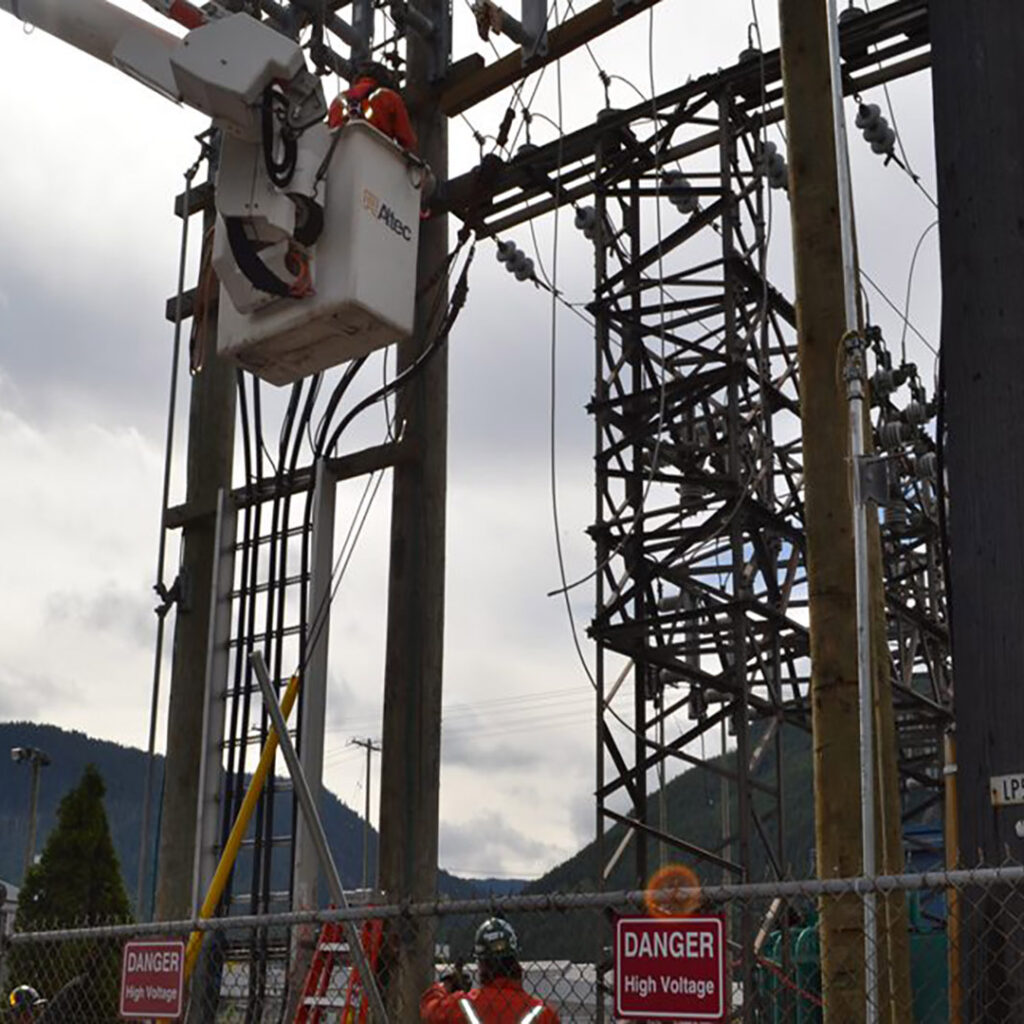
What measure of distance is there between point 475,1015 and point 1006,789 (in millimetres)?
2194

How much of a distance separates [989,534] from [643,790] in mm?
7775

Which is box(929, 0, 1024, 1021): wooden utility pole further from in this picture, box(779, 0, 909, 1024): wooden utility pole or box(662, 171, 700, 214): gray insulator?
box(662, 171, 700, 214): gray insulator

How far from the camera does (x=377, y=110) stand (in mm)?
8148

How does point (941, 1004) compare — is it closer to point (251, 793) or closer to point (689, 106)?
point (251, 793)

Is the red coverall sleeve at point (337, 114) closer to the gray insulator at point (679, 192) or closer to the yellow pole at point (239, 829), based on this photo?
the yellow pole at point (239, 829)

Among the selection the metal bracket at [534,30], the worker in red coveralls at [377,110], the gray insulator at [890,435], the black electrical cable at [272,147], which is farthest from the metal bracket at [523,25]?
the gray insulator at [890,435]

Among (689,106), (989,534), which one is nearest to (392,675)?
(989,534)

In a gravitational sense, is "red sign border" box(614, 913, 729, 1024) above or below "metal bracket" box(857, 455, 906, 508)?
below

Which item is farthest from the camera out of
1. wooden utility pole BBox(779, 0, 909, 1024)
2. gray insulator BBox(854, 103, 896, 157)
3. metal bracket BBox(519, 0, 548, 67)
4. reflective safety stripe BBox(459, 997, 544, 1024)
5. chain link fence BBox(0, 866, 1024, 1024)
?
gray insulator BBox(854, 103, 896, 157)

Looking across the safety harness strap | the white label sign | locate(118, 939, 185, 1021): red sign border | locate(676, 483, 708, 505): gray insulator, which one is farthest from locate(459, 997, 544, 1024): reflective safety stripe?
locate(676, 483, 708, 505): gray insulator

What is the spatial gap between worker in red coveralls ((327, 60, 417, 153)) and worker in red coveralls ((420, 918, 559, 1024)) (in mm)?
4237

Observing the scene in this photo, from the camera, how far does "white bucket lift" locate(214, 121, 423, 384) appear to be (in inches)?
306

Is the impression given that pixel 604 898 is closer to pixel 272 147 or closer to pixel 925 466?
pixel 272 147

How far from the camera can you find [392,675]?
8.05 m
